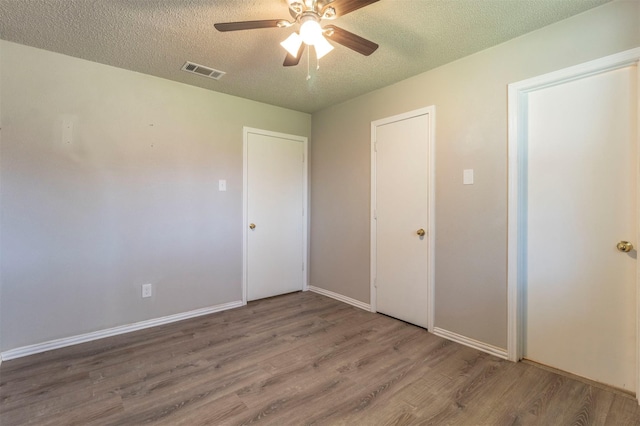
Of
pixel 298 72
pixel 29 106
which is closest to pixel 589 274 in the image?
pixel 298 72

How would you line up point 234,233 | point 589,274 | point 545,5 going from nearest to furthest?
point 545,5, point 589,274, point 234,233

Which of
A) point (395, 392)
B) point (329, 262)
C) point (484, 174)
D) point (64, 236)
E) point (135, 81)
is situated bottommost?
point (395, 392)

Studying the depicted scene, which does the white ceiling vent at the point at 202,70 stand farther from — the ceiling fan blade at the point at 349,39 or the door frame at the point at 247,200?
the ceiling fan blade at the point at 349,39

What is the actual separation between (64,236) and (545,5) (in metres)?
3.90

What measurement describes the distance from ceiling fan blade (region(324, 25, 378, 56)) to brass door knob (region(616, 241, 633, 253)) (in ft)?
6.42

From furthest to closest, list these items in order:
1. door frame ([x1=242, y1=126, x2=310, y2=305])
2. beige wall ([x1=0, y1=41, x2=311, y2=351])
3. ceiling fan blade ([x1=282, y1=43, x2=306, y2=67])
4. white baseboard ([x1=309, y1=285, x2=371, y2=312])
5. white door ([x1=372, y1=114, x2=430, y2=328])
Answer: door frame ([x1=242, y1=126, x2=310, y2=305]), white baseboard ([x1=309, y1=285, x2=371, y2=312]), white door ([x1=372, y1=114, x2=430, y2=328]), beige wall ([x1=0, y1=41, x2=311, y2=351]), ceiling fan blade ([x1=282, y1=43, x2=306, y2=67])

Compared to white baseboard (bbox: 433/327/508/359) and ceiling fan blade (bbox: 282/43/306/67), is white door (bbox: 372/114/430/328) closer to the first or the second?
white baseboard (bbox: 433/327/508/359)

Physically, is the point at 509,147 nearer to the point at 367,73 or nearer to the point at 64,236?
the point at 367,73

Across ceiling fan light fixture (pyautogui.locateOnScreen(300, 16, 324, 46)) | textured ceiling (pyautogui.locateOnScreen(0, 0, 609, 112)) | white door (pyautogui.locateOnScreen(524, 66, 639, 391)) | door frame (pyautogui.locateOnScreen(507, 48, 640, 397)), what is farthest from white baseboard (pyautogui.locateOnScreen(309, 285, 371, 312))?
ceiling fan light fixture (pyautogui.locateOnScreen(300, 16, 324, 46))

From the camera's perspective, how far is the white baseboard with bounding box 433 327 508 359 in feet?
7.71

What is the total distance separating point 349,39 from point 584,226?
1.97m

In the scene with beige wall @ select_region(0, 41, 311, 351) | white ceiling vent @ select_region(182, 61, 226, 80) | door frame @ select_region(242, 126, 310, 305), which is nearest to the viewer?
beige wall @ select_region(0, 41, 311, 351)

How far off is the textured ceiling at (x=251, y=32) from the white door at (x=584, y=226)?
62 cm

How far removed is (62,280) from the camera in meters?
2.53
